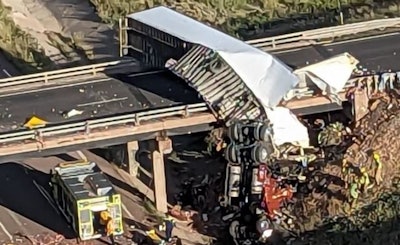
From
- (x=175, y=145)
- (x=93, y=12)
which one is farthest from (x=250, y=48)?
(x=93, y=12)

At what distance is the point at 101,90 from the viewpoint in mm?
32562

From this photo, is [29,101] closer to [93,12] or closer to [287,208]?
[287,208]

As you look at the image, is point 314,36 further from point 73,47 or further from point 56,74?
point 73,47

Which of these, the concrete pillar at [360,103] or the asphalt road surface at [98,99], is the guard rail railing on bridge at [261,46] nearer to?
the asphalt road surface at [98,99]

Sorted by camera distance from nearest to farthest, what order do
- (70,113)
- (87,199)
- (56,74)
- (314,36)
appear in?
(87,199), (70,113), (56,74), (314,36)

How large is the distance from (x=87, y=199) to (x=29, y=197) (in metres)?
3.89

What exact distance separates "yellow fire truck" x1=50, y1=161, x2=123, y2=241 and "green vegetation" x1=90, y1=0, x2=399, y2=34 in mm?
15112

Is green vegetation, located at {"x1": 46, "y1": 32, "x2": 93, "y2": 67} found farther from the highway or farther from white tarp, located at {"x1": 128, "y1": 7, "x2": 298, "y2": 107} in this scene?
white tarp, located at {"x1": 128, "y1": 7, "x2": 298, "y2": 107}

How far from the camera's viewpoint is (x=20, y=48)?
42844 millimetres

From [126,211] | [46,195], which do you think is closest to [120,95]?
[46,195]

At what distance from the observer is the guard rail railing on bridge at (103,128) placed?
28.9 m

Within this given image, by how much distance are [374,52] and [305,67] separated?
406cm

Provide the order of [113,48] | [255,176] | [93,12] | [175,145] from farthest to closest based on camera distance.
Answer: [93,12] < [113,48] < [175,145] < [255,176]

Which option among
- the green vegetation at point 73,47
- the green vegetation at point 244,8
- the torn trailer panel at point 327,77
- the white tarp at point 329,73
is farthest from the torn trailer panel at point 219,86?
the green vegetation at point 244,8
